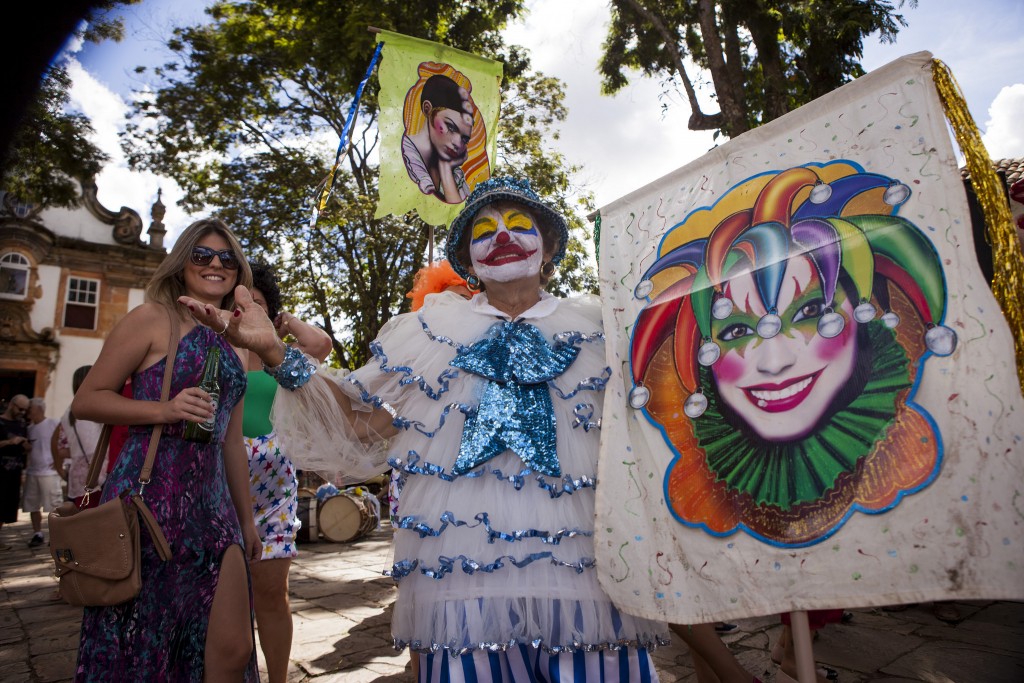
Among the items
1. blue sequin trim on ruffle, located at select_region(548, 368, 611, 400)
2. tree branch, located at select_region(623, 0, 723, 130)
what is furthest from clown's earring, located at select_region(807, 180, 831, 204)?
tree branch, located at select_region(623, 0, 723, 130)

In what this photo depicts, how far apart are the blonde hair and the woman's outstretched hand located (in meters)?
0.18

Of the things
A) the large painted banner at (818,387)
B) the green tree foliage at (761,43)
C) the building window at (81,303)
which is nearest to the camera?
the large painted banner at (818,387)

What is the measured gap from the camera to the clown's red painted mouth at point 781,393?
1532mm

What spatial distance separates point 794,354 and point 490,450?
826 millimetres

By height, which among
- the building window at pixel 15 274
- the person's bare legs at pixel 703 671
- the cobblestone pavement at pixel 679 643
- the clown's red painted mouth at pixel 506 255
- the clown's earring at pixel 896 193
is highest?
the building window at pixel 15 274

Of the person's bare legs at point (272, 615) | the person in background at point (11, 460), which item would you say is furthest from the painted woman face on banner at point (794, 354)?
the person in background at point (11, 460)

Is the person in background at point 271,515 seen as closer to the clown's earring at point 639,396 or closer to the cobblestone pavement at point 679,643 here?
the cobblestone pavement at point 679,643

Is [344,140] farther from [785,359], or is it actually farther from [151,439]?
[785,359]

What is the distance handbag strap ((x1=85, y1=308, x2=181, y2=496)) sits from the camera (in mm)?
1771

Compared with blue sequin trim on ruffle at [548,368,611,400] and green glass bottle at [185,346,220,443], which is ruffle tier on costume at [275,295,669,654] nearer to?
blue sequin trim on ruffle at [548,368,611,400]

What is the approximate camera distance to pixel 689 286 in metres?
1.77

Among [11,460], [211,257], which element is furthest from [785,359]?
[11,460]

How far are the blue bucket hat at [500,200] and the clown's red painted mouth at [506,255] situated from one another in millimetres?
181

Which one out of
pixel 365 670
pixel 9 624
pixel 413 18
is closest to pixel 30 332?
pixel 413 18
